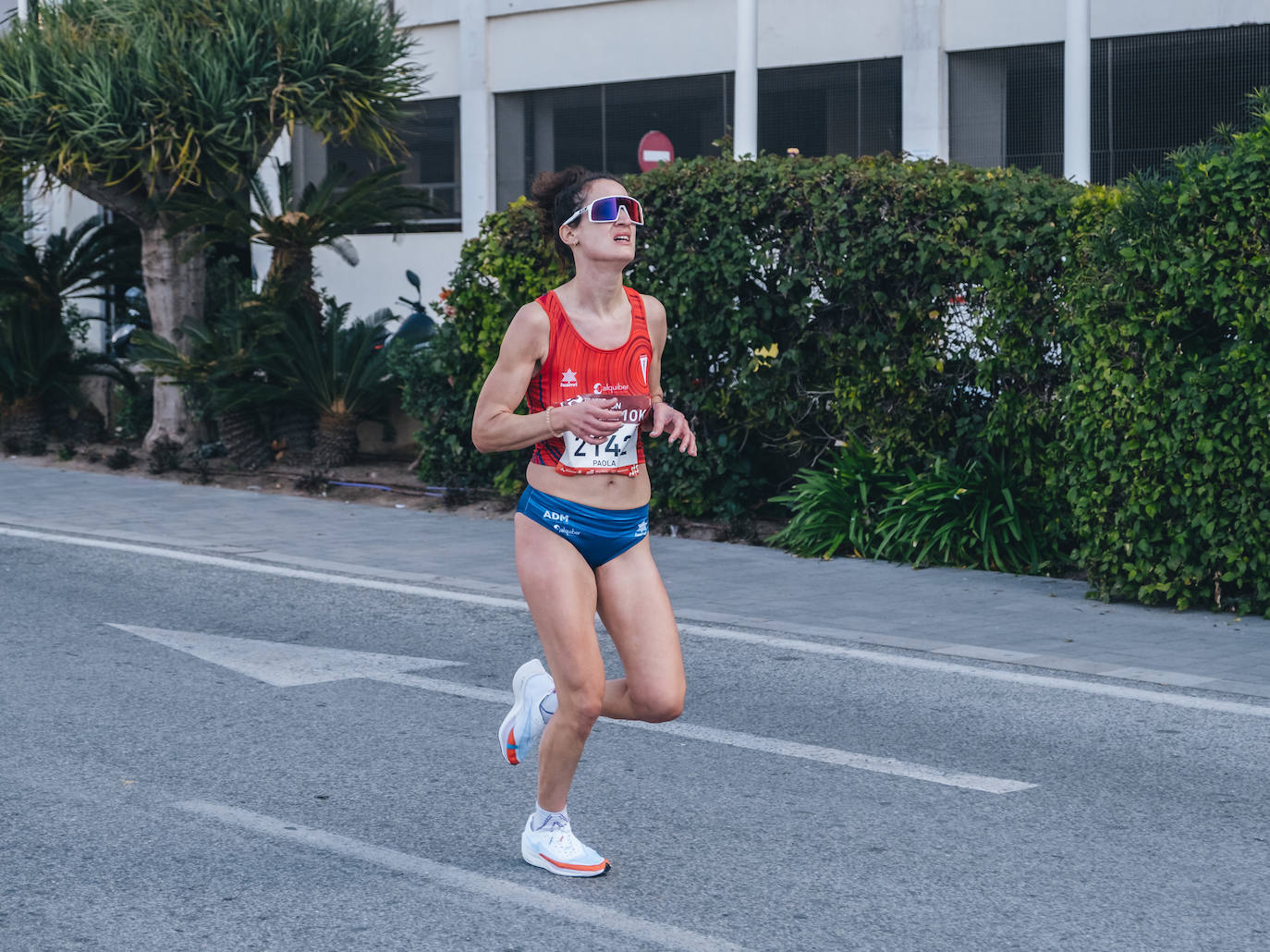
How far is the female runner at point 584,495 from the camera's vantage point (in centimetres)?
472

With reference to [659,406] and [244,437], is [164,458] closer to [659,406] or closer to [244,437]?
[244,437]

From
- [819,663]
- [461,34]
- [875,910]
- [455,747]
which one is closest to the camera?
[875,910]

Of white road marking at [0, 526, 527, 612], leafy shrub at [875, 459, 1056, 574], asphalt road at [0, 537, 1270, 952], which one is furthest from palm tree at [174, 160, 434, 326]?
asphalt road at [0, 537, 1270, 952]

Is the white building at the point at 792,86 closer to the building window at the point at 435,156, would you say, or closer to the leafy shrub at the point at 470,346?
the building window at the point at 435,156

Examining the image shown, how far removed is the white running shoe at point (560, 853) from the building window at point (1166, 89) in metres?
13.3

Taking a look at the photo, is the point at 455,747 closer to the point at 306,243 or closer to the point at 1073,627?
the point at 1073,627

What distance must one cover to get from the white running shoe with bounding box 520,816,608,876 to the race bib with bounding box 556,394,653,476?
1.02 meters

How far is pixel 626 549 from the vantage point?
4812 millimetres

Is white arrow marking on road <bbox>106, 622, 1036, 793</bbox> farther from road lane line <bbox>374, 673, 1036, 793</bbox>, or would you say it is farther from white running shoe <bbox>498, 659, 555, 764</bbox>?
white running shoe <bbox>498, 659, 555, 764</bbox>

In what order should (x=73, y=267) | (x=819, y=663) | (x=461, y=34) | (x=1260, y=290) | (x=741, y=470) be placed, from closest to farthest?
(x=819, y=663)
(x=1260, y=290)
(x=741, y=470)
(x=73, y=267)
(x=461, y=34)

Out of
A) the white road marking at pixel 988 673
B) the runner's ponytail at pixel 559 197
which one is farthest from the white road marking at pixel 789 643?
the runner's ponytail at pixel 559 197

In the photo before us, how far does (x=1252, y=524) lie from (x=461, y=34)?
1594 cm

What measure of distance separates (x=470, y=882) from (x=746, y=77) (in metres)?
13.0

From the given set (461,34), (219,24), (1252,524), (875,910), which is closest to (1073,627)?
(1252,524)
